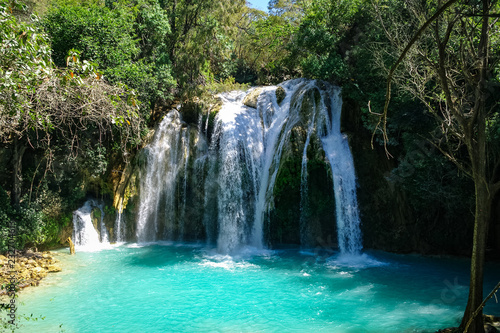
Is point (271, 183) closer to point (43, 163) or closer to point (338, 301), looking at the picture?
point (338, 301)

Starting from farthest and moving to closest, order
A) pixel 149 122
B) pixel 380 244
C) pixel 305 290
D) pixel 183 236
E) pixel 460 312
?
pixel 149 122, pixel 183 236, pixel 380 244, pixel 305 290, pixel 460 312

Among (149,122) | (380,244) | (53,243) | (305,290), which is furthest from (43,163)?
(380,244)

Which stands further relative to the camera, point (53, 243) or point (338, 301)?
point (53, 243)

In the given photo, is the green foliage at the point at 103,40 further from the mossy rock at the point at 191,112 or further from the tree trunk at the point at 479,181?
the tree trunk at the point at 479,181

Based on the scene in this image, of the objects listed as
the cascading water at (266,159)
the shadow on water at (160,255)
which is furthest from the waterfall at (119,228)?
the cascading water at (266,159)

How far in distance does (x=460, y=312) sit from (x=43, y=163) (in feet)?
43.7

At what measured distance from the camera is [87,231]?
12516 mm

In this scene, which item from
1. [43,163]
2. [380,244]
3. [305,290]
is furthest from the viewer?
[43,163]

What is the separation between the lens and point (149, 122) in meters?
15.5

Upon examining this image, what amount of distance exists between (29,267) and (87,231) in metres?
3.35

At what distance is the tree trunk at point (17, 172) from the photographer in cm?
1081

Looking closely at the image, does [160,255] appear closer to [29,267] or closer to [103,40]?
[29,267]

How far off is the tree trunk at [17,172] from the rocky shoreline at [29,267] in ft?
6.06

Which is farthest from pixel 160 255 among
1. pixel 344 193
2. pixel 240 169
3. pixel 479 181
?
pixel 479 181
